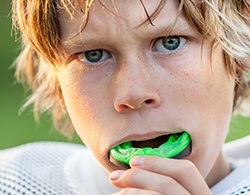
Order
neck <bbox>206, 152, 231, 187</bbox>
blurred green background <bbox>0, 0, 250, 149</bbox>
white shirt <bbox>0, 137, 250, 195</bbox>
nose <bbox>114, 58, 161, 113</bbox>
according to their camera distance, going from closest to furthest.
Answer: nose <bbox>114, 58, 161, 113</bbox>, white shirt <bbox>0, 137, 250, 195</bbox>, neck <bbox>206, 152, 231, 187</bbox>, blurred green background <bbox>0, 0, 250, 149</bbox>

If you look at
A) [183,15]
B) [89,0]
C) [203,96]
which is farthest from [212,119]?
[89,0]

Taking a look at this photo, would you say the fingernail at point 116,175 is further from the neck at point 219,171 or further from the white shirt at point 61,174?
the neck at point 219,171

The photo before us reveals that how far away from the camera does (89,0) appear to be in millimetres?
1507

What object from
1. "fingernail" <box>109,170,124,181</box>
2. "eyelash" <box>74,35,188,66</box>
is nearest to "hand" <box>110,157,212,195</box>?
"fingernail" <box>109,170,124,181</box>

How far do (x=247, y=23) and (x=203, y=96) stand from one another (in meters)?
0.21

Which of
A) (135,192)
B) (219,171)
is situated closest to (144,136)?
(135,192)

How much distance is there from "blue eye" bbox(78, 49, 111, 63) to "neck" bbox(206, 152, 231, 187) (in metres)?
0.37

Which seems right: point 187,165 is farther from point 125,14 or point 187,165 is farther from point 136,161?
point 125,14

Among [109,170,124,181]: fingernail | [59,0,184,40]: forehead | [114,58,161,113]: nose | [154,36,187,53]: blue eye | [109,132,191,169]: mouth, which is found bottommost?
[109,170,124,181]: fingernail

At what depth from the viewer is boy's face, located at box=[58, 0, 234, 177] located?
1466mm

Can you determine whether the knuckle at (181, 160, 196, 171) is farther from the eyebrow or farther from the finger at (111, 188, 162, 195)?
the eyebrow

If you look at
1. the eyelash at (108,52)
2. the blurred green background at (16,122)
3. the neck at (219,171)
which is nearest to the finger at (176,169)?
the eyelash at (108,52)

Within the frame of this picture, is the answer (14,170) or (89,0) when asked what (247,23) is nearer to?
(89,0)

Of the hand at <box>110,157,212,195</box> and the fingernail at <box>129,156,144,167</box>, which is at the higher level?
the fingernail at <box>129,156,144,167</box>
